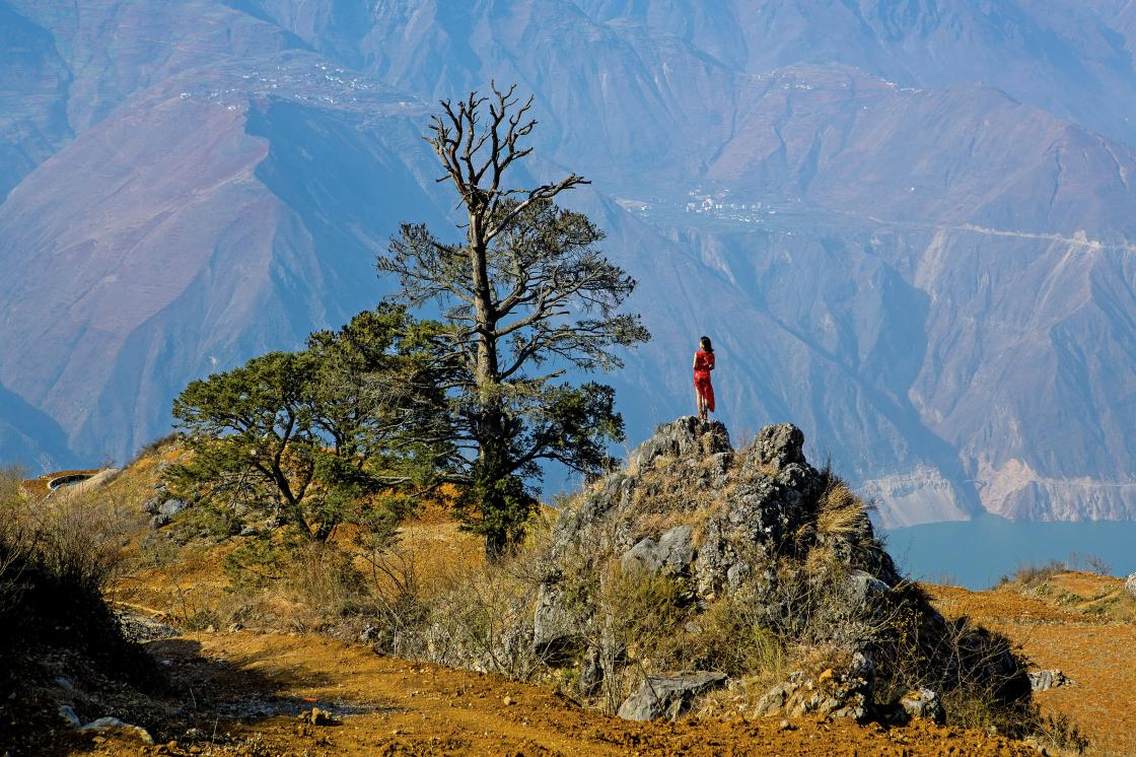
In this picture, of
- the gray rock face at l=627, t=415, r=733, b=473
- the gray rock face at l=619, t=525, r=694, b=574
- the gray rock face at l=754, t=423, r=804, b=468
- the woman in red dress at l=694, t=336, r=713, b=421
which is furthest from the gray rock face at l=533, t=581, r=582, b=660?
the woman in red dress at l=694, t=336, r=713, b=421

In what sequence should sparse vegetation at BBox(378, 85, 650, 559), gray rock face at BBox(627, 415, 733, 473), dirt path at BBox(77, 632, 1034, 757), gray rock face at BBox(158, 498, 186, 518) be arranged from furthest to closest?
gray rock face at BBox(158, 498, 186, 518)
sparse vegetation at BBox(378, 85, 650, 559)
gray rock face at BBox(627, 415, 733, 473)
dirt path at BBox(77, 632, 1034, 757)

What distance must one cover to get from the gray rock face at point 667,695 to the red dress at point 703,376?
19.3ft

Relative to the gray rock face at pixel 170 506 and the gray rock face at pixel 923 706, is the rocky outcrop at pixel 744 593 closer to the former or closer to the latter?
the gray rock face at pixel 923 706

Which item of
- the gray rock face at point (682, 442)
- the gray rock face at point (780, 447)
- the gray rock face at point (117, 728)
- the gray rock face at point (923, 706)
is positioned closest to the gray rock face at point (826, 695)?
the gray rock face at point (923, 706)

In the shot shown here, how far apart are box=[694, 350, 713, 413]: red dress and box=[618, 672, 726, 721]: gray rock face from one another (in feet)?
19.3

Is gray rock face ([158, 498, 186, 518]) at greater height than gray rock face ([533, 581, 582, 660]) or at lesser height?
greater

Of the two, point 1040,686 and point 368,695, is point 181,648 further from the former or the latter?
point 1040,686

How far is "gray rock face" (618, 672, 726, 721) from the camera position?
11.5 metres

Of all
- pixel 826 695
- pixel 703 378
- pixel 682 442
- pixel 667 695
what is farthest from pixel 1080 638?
pixel 667 695

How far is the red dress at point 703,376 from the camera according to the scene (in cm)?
1692

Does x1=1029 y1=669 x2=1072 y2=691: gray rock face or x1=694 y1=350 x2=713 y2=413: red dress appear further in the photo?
x1=1029 y1=669 x2=1072 y2=691: gray rock face

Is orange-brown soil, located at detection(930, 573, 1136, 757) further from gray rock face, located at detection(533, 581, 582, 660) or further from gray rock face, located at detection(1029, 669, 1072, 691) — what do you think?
gray rock face, located at detection(533, 581, 582, 660)

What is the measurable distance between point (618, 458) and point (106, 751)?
1224 centimetres

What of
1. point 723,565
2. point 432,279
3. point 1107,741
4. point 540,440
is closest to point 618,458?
point 540,440
